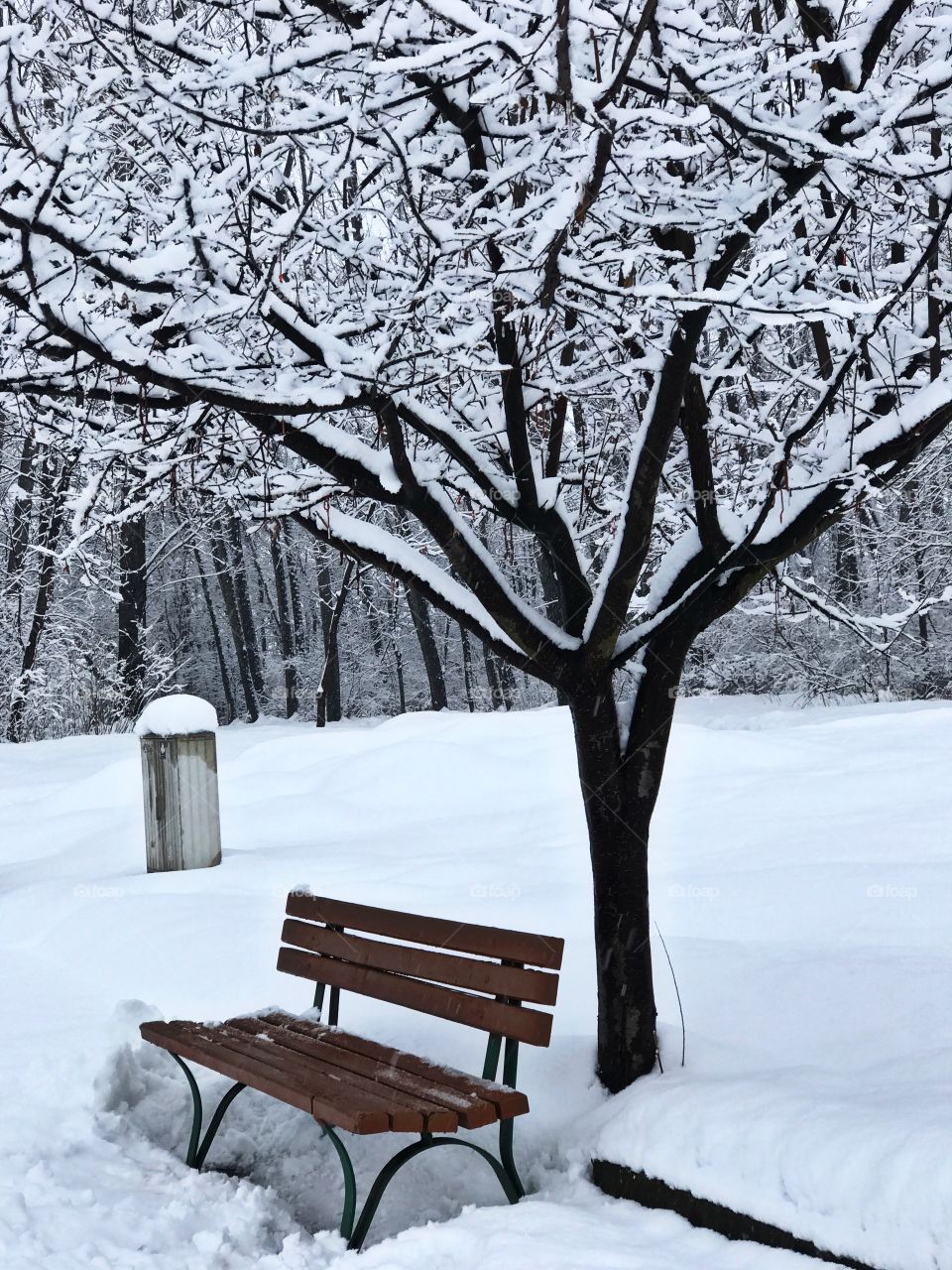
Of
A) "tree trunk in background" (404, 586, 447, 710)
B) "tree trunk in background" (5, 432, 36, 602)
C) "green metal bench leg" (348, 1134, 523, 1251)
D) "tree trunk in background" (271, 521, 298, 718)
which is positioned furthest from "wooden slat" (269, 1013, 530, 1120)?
"tree trunk in background" (271, 521, 298, 718)

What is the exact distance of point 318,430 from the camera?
11.1ft

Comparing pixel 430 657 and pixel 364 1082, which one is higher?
pixel 430 657

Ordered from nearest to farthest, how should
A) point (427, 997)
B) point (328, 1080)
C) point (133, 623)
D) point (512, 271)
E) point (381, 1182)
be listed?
point (512, 271) < point (381, 1182) < point (328, 1080) < point (427, 997) < point (133, 623)

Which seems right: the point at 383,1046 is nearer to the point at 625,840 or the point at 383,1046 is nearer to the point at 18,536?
the point at 625,840

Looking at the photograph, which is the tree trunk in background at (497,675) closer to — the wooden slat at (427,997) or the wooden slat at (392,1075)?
the wooden slat at (427,997)

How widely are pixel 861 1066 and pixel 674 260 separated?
2.45m

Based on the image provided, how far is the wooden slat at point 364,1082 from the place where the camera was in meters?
2.91

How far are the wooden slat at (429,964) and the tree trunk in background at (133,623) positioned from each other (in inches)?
498

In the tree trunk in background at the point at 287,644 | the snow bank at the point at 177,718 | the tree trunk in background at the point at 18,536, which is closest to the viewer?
the snow bank at the point at 177,718

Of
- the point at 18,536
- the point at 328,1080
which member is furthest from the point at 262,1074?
the point at 18,536

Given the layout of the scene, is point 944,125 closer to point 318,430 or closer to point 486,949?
point 318,430

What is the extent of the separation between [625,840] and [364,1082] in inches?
41.8

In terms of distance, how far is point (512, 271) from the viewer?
272cm

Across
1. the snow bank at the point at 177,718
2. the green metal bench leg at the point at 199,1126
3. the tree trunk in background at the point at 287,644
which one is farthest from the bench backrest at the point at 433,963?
the tree trunk in background at the point at 287,644
